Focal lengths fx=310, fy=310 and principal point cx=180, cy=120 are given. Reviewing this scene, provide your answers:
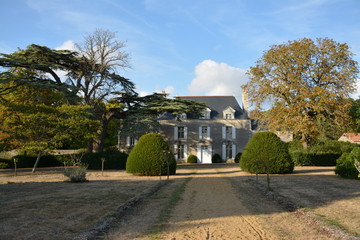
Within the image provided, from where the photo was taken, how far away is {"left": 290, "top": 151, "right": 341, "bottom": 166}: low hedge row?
2481 cm

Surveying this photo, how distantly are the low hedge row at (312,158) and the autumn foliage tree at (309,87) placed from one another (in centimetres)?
120

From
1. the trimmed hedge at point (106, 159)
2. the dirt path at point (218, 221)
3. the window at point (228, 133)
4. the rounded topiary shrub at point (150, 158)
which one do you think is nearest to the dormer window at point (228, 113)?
the window at point (228, 133)

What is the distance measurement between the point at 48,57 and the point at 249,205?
69.0 feet

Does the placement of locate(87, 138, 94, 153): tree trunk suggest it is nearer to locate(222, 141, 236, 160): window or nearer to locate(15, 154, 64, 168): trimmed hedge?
locate(15, 154, 64, 168): trimmed hedge

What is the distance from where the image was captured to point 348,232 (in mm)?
5129

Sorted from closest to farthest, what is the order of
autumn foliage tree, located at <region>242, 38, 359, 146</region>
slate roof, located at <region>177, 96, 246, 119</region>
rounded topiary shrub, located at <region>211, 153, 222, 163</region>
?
autumn foliage tree, located at <region>242, 38, 359, 146</region>
rounded topiary shrub, located at <region>211, 153, 222, 163</region>
slate roof, located at <region>177, 96, 246, 119</region>

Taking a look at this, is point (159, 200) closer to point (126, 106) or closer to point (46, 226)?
point (46, 226)

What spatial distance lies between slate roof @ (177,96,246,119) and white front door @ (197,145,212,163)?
3.76 metres

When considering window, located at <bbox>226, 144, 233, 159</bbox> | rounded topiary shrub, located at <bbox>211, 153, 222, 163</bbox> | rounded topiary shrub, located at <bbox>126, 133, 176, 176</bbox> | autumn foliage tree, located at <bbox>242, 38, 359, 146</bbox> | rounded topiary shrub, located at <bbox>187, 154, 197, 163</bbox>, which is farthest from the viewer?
window, located at <bbox>226, 144, 233, 159</bbox>

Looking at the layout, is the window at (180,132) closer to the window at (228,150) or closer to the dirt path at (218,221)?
the window at (228,150)

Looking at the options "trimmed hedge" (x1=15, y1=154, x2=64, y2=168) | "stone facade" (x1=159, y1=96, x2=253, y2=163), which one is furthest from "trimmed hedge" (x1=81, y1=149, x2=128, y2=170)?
"stone facade" (x1=159, y1=96, x2=253, y2=163)

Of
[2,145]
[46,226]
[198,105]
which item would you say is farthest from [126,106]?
[46,226]

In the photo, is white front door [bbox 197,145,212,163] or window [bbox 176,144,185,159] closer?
white front door [bbox 197,145,212,163]

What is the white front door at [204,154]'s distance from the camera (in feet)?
115
